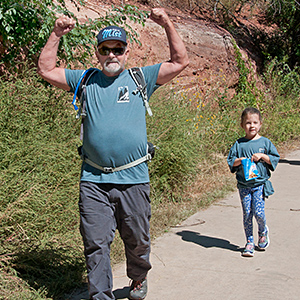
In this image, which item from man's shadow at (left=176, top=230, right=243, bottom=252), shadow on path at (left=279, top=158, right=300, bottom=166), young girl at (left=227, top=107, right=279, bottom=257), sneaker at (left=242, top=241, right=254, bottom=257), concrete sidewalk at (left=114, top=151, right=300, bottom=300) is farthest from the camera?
shadow on path at (left=279, top=158, right=300, bottom=166)

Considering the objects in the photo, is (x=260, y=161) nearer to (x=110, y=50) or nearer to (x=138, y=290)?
(x=138, y=290)

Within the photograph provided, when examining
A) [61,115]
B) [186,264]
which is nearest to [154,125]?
[61,115]

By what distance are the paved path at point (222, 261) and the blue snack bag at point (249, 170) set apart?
77cm

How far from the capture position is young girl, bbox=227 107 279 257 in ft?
15.1

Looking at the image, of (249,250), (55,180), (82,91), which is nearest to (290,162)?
(249,250)

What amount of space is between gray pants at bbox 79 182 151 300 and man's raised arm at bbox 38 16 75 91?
0.78 m

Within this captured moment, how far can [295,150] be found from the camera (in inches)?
392

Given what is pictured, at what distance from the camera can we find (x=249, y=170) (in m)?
4.57

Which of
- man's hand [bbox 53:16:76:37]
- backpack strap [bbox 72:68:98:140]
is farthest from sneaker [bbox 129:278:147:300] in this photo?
man's hand [bbox 53:16:76:37]

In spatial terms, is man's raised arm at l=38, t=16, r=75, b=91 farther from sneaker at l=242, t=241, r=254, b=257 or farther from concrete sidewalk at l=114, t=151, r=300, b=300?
sneaker at l=242, t=241, r=254, b=257

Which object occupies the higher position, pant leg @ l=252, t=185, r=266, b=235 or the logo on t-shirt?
the logo on t-shirt

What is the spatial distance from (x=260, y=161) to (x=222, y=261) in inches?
41.8

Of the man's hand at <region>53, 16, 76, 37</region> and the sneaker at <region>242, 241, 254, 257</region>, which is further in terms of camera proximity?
the sneaker at <region>242, 241, 254, 257</region>

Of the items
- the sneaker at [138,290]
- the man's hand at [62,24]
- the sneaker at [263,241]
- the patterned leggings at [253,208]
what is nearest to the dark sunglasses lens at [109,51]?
the man's hand at [62,24]
